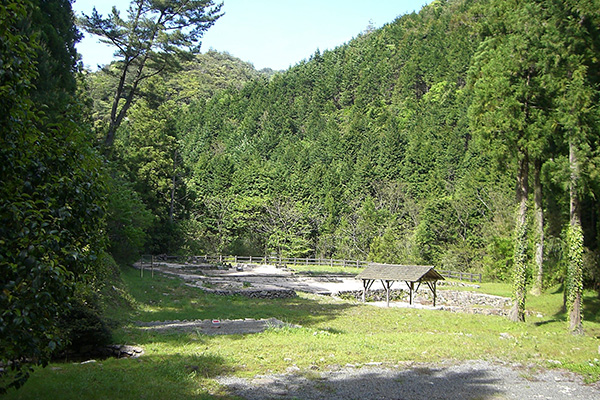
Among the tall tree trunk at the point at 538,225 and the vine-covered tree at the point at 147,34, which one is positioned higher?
the vine-covered tree at the point at 147,34

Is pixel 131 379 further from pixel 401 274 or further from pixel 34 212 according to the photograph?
pixel 401 274

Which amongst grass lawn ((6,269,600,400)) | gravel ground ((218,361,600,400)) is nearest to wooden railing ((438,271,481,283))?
grass lawn ((6,269,600,400))

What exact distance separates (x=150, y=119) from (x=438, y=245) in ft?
107

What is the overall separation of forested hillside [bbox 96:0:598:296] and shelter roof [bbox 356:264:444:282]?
18.2 ft

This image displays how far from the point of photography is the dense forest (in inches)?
217

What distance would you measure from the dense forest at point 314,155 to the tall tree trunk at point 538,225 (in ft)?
0.39

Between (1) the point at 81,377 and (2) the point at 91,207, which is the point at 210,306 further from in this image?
(2) the point at 91,207

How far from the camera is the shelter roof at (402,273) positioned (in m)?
26.2

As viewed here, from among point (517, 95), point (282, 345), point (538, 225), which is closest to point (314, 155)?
point (538, 225)

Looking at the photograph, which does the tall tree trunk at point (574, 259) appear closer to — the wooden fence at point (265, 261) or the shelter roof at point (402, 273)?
the shelter roof at point (402, 273)

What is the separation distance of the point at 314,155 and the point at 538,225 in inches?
2097

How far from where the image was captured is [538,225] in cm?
2481

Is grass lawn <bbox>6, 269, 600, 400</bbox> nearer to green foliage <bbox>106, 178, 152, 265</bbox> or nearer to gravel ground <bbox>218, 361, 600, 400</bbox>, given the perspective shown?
gravel ground <bbox>218, 361, 600, 400</bbox>

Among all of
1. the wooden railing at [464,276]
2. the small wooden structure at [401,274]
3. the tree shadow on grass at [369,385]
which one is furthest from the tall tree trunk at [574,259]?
the wooden railing at [464,276]
